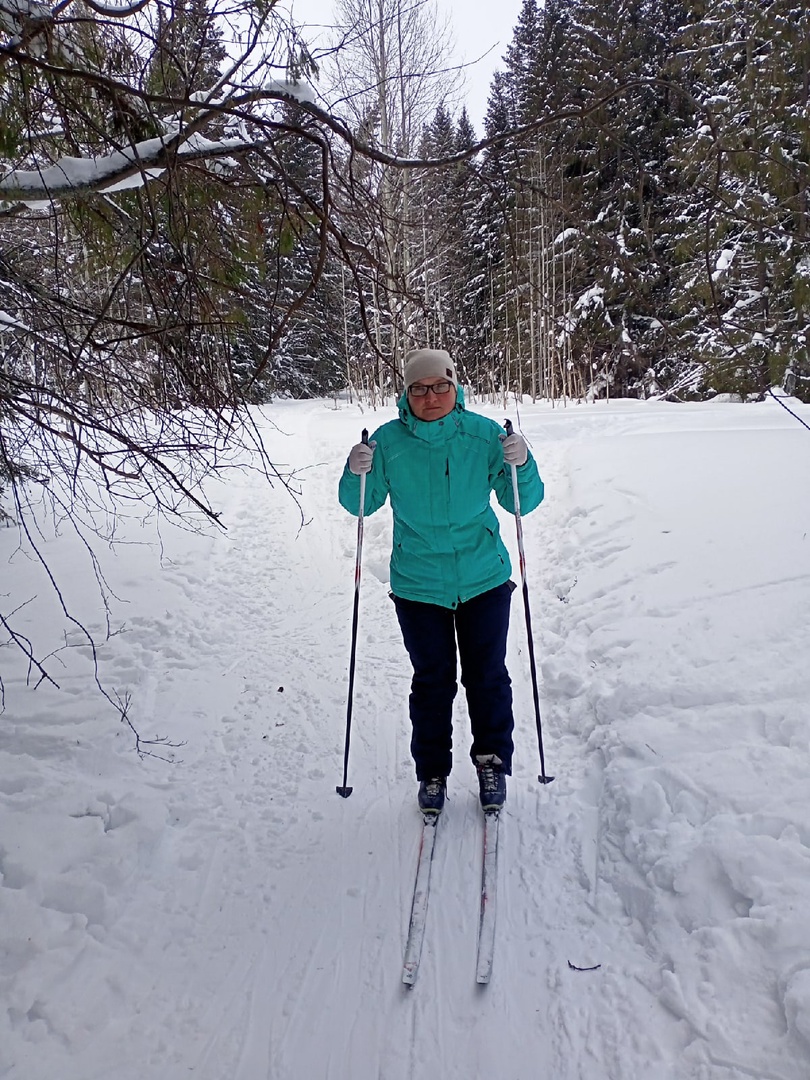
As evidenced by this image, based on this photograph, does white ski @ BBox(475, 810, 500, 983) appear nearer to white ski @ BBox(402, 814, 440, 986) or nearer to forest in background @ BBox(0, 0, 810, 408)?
white ski @ BBox(402, 814, 440, 986)

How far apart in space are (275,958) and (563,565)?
3.88 meters

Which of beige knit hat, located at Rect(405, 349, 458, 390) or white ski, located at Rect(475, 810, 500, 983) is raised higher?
beige knit hat, located at Rect(405, 349, 458, 390)

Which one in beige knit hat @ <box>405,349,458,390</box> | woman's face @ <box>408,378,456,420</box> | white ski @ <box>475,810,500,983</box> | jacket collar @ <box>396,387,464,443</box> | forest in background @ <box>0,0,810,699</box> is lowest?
white ski @ <box>475,810,500,983</box>

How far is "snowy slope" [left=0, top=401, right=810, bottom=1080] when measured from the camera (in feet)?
6.40

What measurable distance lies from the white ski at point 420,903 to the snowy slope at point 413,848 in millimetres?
49

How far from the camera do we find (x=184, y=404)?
10.4 ft

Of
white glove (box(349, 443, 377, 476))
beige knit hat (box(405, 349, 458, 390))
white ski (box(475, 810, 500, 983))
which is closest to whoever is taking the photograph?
white ski (box(475, 810, 500, 983))

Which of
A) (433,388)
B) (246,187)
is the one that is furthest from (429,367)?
(246,187)

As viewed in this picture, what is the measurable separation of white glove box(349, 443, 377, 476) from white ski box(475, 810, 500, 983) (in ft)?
5.46

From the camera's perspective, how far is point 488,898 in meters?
2.41

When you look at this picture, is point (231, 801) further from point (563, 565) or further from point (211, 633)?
point (563, 565)

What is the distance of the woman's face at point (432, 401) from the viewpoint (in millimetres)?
2664

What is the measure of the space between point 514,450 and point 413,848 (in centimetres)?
182

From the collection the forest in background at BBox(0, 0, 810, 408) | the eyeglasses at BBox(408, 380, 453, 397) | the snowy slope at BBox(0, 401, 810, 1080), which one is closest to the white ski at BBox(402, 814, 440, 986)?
the snowy slope at BBox(0, 401, 810, 1080)
